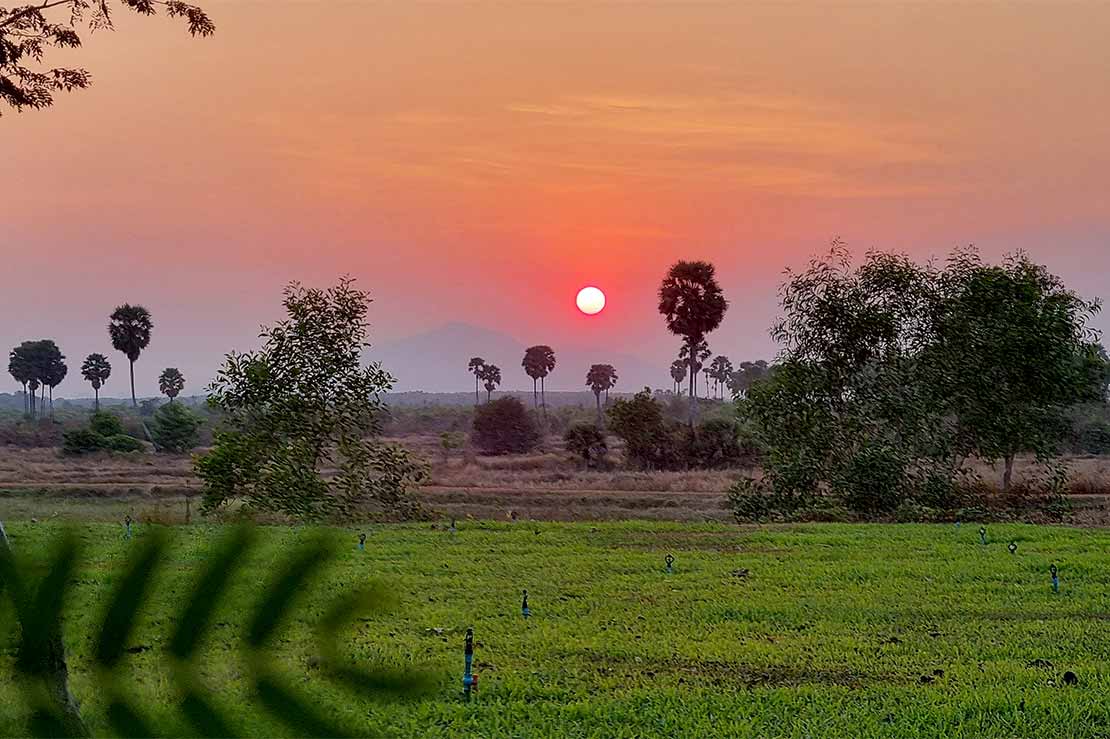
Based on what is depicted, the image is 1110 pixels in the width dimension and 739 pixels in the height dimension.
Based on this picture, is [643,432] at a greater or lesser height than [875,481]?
greater

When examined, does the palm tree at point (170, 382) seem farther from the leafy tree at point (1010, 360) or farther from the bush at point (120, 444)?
the leafy tree at point (1010, 360)

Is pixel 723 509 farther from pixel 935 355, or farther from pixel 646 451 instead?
pixel 646 451

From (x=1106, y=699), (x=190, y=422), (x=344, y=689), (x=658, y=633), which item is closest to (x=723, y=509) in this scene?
(x=658, y=633)

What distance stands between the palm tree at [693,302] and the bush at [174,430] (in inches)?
765

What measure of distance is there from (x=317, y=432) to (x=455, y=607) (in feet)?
28.1

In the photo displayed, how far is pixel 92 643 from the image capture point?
556 millimetres

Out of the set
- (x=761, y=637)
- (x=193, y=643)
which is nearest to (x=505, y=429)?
(x=761, y=637)

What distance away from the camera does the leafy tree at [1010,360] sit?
17.6m

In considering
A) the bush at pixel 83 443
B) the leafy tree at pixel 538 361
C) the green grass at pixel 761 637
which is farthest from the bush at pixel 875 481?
the leafy tree at pixel 538 361

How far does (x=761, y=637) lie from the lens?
784 cm

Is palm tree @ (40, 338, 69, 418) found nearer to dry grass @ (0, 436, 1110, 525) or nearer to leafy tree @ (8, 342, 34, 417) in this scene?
leafy tree @ (8, 342, 34, 417)

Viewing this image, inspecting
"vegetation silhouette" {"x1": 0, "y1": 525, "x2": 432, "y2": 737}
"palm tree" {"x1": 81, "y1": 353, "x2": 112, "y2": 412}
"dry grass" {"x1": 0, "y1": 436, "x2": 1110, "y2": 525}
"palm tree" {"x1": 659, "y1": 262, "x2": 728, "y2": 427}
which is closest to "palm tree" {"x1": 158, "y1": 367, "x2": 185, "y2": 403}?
"palm tree" {"x1": 81, "y1": 353, "x2": 112, "y2": 412}

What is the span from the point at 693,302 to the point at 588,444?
7697mm

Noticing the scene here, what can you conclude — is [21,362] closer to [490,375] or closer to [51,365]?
[51,365]
